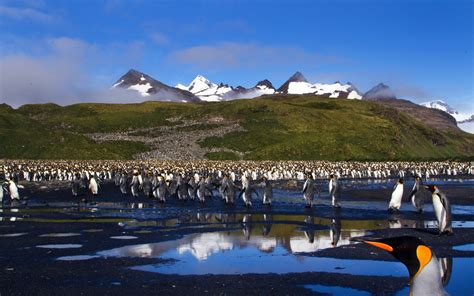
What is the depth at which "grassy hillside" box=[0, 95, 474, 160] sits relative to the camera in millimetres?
77312

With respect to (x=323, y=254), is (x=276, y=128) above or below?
above

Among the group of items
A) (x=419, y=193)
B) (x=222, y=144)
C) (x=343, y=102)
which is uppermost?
(x=343, y=102)

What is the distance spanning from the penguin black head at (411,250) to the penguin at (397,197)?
16482mm

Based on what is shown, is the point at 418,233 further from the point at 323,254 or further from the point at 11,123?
the point at 11,123

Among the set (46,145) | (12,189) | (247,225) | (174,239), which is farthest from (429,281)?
(46,145)

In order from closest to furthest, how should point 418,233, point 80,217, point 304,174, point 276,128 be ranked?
point 418,233
point 80,217
point 304,174
point 276,128

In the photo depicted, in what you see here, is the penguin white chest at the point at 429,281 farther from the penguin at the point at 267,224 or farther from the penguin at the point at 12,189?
the penguin at the point at 12,189

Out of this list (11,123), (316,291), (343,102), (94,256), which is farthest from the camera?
(343,102)

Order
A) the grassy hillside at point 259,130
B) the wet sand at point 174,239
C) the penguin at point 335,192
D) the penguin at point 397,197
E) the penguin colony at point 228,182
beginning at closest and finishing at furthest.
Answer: the wet sand at point 174,239 < the penguin at point 397,197 < the penguin colony at point 228,182 < the penguin at point 335,192 < the grassy hillside at point 259,130

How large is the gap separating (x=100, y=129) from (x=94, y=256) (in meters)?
88.9

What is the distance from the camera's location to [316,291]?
8609mm

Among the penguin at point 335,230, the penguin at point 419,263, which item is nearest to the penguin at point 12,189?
the penguin at point 335,230

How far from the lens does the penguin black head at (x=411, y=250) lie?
348 centimetres

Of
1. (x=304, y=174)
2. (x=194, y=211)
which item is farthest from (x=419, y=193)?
(x=304, y=174)
